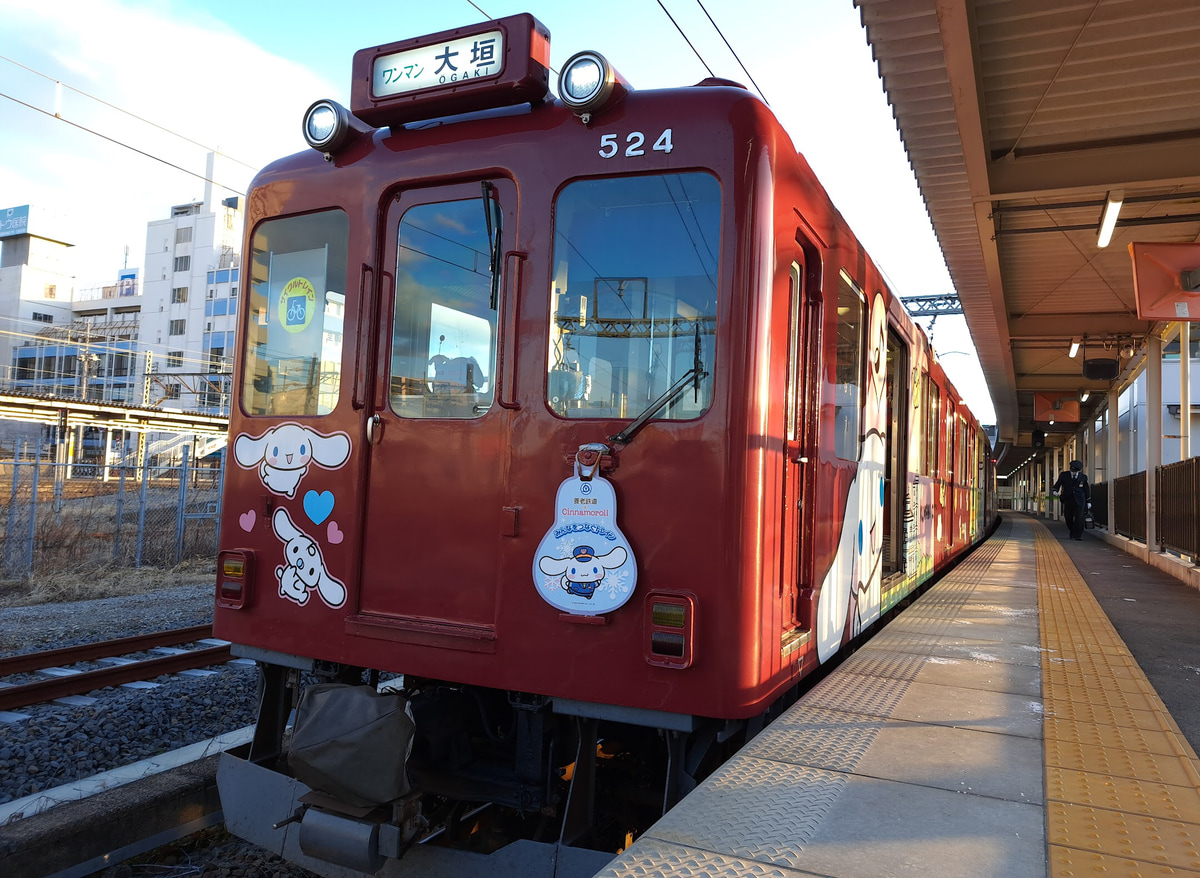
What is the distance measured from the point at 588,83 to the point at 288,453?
196 cm

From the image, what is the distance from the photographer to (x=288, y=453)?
12.5ft

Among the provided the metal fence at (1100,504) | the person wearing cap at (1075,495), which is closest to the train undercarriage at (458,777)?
the person wearing cap at (1075,495)

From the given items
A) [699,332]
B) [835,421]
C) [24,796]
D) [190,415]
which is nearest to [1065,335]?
[835,421]

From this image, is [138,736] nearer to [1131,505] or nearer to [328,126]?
[328,126]

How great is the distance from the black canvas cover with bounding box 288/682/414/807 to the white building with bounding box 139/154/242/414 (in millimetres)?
53580

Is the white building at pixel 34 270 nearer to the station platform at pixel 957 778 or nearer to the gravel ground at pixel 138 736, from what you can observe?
the gravel ground at pixel 138 736

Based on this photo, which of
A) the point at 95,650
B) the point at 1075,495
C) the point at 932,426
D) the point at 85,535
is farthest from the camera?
the point at 1075,495

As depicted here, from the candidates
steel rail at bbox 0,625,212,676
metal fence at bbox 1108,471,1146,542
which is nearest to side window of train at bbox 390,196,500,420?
steel rail at bbox 0,625,212,676

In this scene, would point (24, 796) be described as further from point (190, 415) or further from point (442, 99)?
point (190, 415)

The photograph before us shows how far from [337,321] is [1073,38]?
6653 mm

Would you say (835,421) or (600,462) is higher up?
(835,421)

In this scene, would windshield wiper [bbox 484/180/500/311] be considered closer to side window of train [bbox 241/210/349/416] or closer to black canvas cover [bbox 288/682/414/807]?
side window of train [bbox 241/210/349/416]

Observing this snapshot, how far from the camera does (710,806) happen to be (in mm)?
2672

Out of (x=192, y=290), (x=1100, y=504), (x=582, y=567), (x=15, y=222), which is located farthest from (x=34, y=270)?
(x=582, y=567)
